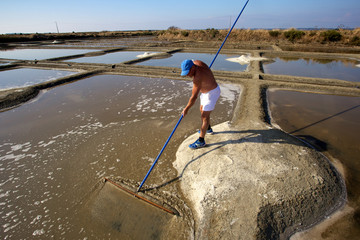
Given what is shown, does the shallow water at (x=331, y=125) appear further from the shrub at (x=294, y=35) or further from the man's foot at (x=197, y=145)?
the shrub at (x=294, y=35)

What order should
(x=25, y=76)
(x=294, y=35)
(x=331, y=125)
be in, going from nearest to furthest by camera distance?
(x=331, y=125), (x=25, y=76), (x=294, y=35)

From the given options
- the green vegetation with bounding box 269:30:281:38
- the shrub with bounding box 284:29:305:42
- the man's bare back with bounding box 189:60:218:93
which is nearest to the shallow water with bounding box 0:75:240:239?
the man's bare back with bounding box 189:60:218:93

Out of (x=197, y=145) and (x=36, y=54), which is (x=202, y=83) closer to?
(x=197, y=145)

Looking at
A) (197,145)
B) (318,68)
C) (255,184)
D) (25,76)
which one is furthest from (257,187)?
(25,76)

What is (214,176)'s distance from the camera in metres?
2.22

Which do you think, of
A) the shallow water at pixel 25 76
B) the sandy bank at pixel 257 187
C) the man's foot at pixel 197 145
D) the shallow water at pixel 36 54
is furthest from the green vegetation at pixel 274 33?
the man's foot at pixel 197 145

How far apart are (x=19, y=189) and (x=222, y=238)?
2.69m

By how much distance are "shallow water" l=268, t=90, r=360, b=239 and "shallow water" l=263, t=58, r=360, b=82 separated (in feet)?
8.14

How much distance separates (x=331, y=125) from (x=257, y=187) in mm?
2775

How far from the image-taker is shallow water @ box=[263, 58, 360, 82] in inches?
276

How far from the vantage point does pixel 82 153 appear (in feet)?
10.3

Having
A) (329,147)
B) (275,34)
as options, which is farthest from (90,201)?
(275,34)

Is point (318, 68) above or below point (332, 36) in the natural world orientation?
below

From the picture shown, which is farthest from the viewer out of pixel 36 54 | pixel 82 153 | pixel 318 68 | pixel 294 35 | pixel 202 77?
pixel 294 35
